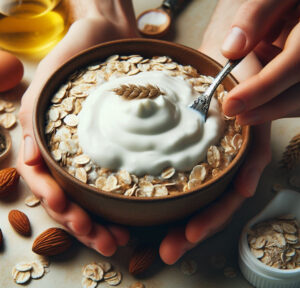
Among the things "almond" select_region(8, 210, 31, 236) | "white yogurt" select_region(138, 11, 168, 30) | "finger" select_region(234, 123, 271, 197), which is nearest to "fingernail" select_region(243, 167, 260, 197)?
"finger" select_region(234, 123, 271, 197)

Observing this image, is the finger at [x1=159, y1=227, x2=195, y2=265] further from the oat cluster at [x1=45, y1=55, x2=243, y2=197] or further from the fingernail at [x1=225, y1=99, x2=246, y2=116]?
the fingernail at [x1=225, y1=99, x2=246, y2=116]

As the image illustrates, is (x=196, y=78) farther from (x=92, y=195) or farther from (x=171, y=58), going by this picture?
(x=92, y=195)

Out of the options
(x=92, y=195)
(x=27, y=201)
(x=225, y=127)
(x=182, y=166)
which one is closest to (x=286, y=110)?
(x=225, y=127)

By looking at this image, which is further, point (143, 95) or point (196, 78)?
point (196, 78)

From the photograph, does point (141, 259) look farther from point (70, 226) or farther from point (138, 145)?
point (138, 145)

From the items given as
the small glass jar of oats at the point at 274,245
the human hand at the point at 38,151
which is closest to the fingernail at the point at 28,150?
the human hand at the point at 38,151

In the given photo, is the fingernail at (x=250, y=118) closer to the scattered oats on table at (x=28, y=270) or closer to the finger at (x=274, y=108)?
the finger at (x=274, y=108)
